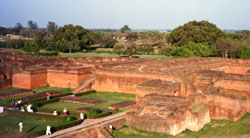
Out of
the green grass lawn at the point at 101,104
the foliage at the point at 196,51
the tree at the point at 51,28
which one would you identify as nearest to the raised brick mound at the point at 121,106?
the green grass lawn at the point at 101,104

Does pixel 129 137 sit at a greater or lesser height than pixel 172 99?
lesser

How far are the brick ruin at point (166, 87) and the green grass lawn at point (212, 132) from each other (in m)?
0.31

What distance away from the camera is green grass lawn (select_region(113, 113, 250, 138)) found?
15.0 m

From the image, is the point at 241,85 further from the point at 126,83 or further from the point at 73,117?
the point at 73,117

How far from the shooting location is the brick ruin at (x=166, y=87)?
15.7 meters

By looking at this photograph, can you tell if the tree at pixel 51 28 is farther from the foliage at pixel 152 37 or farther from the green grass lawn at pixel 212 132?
the green grass lawn at pixel 212 132

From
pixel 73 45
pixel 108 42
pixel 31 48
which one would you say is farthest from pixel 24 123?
pixel 108 42

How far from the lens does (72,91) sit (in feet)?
84.4

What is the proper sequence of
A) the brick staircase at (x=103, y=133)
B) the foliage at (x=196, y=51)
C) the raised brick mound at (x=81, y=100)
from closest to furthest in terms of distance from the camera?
the brick staircase at (x=103, y=133) → the raised brick mound at (x=81, y=100) → the foliage at (x=196, y=51)

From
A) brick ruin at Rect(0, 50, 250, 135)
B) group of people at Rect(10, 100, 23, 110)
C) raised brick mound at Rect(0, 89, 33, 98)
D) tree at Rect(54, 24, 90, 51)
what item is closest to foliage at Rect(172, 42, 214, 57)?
brick ruin at Rect(0, 50, 250, 135)

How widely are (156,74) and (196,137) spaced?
9722mm

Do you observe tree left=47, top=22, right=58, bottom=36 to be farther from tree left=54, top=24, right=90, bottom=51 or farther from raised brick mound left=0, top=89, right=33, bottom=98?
raised brick mound left=0, top=89, right=33, bottom=98

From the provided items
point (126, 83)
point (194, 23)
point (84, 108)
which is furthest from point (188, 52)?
point (84, 108)

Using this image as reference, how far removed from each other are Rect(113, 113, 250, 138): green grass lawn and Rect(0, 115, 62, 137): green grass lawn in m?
3.88
